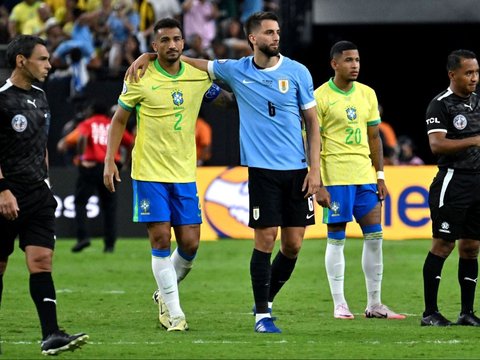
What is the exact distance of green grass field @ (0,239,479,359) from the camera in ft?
30.2

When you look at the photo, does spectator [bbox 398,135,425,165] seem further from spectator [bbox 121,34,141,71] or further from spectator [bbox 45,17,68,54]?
spectator [bbox 45,17,68,54]

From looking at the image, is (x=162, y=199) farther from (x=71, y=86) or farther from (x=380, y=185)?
(x=71, y=86)

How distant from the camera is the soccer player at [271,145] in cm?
1036

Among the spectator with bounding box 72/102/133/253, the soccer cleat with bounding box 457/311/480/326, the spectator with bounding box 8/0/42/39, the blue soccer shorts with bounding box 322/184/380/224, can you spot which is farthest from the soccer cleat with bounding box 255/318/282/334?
the spectator with bounding box 8/0/42/39

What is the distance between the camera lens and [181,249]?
36.5ft

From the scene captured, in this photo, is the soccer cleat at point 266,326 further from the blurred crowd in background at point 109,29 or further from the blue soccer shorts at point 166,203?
the blurred crowd in background at point 109,29

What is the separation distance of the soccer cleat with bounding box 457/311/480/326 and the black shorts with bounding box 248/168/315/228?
1.66 m

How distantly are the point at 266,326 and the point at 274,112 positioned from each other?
1.75m

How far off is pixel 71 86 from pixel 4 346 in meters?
14.9

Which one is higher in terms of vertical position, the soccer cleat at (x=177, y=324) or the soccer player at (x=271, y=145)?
the soccer player at (x=271, y=145)

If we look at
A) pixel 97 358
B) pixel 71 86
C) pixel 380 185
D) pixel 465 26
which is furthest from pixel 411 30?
pixel 97 358

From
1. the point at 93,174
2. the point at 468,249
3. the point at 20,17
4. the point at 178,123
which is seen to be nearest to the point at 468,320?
the point at 468,249

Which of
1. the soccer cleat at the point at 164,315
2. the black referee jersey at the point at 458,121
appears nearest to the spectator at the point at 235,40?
the black referee jersey at the point at 458,121

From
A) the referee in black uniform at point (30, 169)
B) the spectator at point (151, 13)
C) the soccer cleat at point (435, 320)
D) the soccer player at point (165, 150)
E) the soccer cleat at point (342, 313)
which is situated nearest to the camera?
Answer: the referee in black uniform at point (30, 169)
